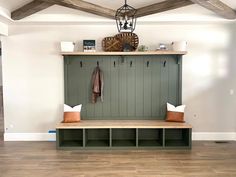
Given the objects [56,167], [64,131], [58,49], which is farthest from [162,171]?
[58,49]

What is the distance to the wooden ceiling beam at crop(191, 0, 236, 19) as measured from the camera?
3653 millimetres

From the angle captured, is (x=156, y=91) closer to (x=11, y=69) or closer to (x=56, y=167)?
(x=56, y=167)

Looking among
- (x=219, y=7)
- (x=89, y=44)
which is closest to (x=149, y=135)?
(x=89, y=44)

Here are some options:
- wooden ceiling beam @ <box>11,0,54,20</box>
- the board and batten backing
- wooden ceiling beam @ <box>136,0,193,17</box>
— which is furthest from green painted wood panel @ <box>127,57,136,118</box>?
wooden ceiling beam @ <box>11,0,54,20</box>

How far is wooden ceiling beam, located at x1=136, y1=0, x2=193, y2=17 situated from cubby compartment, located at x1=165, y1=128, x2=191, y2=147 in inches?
85.5

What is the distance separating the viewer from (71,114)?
4.69 m

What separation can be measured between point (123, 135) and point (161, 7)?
8.34 ft

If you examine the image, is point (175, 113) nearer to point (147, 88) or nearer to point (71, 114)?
point (147, 88)

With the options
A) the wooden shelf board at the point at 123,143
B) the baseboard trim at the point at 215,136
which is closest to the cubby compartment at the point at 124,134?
the wooden shelf board at the point at 123,143

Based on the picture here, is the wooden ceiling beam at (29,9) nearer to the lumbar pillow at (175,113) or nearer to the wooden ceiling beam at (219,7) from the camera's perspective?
the wooden ceiling beam at (219,7)

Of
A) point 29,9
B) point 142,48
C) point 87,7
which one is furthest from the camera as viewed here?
point 142,48

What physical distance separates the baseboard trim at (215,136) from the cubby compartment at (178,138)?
0.36m

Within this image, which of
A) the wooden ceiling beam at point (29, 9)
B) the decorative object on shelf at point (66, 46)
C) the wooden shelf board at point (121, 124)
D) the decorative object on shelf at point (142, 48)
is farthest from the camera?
the decorative object on shelf at point (142, 48)

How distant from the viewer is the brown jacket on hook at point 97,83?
4793mm
